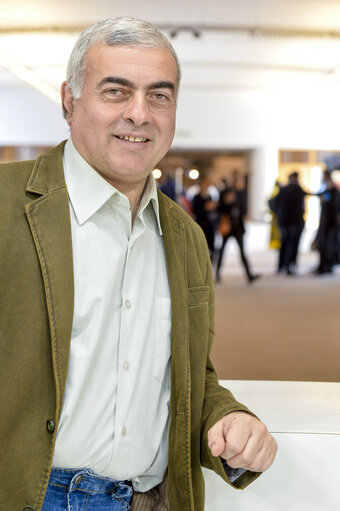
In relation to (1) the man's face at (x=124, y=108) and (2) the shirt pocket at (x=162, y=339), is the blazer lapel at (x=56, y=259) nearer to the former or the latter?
(1) the man's face at (x=124, y=108)

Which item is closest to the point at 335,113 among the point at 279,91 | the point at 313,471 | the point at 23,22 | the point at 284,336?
the point at 279,91

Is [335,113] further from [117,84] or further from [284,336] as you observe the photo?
[117,84]

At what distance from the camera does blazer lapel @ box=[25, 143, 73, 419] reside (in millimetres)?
1088

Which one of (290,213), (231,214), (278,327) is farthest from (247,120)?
(278,327)

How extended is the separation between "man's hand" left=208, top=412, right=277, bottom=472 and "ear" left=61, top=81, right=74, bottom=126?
0.71m

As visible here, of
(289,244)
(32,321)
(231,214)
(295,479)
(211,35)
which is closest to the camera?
(32,321)

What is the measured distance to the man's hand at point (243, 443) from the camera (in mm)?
1149

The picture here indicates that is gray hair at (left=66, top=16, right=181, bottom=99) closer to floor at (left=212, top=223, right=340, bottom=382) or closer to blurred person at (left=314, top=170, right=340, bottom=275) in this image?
floor at (left=212, top=223, right=340, bottom=382)

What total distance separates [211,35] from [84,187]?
1221cm

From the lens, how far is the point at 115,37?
1146 millimetres

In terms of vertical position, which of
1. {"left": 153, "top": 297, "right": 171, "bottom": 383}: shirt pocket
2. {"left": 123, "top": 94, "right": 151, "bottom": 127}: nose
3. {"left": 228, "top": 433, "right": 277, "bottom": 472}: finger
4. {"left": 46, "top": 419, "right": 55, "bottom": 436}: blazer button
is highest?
{"left": 123, "top": 94, "right": 151, "bottom": 127}: nose

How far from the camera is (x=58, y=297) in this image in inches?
43.1

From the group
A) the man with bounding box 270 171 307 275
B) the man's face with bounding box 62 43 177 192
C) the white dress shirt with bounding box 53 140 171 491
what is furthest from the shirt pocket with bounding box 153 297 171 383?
the man with bounding box 270 171 307 275

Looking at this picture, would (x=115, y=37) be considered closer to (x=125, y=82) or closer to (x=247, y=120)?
(x=125, y=82)
